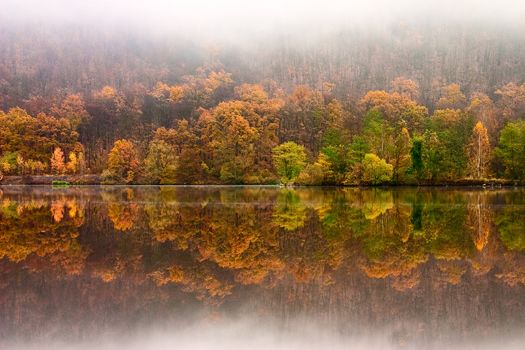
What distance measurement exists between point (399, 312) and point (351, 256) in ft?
19.6

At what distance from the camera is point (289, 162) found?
305 feet

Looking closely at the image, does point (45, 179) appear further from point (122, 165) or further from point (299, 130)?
point (299, 130)

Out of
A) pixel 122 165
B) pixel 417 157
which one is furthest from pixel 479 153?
pixel 122 165

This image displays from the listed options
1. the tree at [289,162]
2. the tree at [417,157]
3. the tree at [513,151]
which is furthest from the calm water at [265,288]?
the tree at [289,162]

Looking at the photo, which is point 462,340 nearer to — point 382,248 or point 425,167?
point 382,248

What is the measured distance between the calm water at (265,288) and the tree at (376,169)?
185 feet

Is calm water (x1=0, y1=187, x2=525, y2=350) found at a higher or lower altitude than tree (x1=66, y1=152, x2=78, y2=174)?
lower

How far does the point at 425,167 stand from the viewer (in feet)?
268

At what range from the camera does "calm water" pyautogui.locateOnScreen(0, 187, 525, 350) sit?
9773 millimetres

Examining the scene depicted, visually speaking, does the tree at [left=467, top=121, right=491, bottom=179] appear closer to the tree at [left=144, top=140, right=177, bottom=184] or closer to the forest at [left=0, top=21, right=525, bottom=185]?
the forest at [left=0, top=21, right=525, bottom=185]

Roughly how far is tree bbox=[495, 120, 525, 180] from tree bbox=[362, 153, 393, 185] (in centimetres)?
1833

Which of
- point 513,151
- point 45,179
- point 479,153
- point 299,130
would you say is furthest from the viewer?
point 45,179

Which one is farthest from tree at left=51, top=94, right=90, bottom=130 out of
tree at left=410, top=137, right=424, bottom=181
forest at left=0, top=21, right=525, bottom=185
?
tree at left=410, top=137, right=424, bottom=181

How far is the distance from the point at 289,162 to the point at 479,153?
30.7 metres
